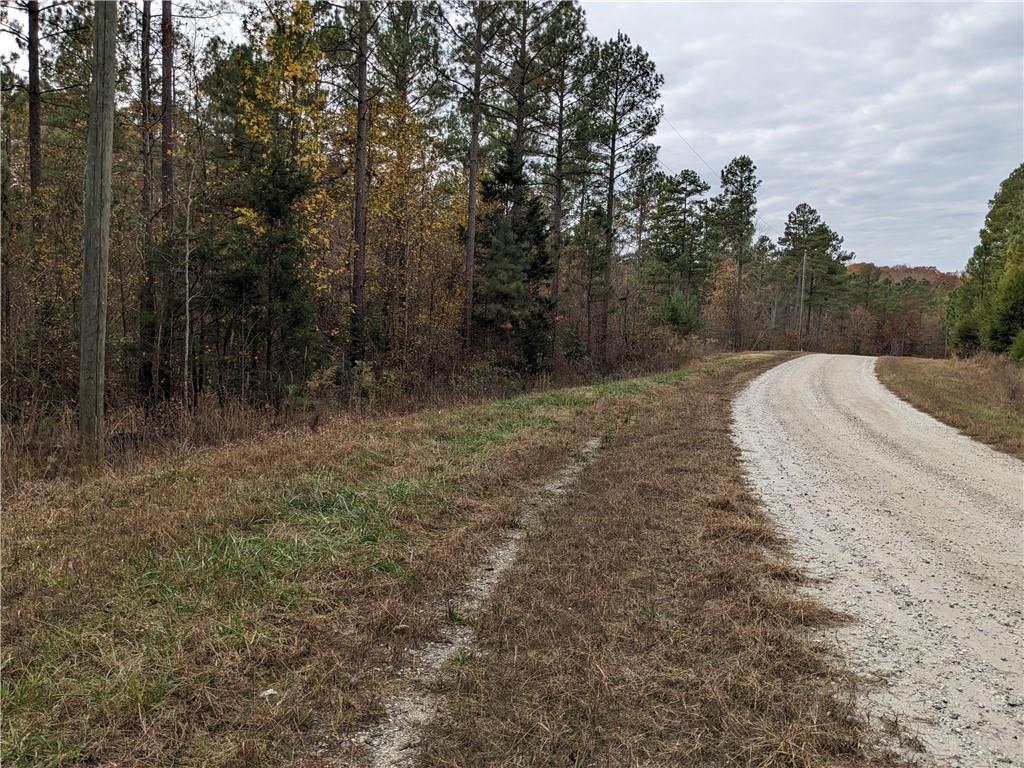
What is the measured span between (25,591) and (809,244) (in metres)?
57.6

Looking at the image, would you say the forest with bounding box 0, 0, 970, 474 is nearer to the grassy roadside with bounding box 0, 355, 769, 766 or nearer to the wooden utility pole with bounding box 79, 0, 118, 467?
the wooden utility pole with bounding box 79, 0, 118, 467

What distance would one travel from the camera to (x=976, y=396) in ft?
42.7

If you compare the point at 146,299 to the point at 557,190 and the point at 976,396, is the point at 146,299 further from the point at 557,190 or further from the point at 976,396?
the point at 976,396

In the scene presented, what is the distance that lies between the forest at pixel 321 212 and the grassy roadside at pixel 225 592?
3061 mm

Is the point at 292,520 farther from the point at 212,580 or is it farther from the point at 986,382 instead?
the point at 986,382

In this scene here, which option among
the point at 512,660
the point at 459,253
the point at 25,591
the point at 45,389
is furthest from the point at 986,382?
the point at 45,389

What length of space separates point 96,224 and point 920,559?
29.0 ft

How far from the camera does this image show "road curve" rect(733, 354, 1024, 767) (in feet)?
8.13

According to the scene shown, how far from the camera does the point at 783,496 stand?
5668 mm

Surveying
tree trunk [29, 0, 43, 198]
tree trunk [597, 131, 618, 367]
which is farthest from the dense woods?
tree trunk [29, 0, 43, 198]

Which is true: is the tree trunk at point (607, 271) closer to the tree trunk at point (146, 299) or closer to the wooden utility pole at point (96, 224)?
the tree trunk at point (146, 299)

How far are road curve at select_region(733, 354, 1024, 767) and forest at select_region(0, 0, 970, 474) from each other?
8.05 metres

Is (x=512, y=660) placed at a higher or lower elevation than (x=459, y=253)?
lower

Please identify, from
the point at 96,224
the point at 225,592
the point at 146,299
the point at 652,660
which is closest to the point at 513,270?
the point at 146,299
